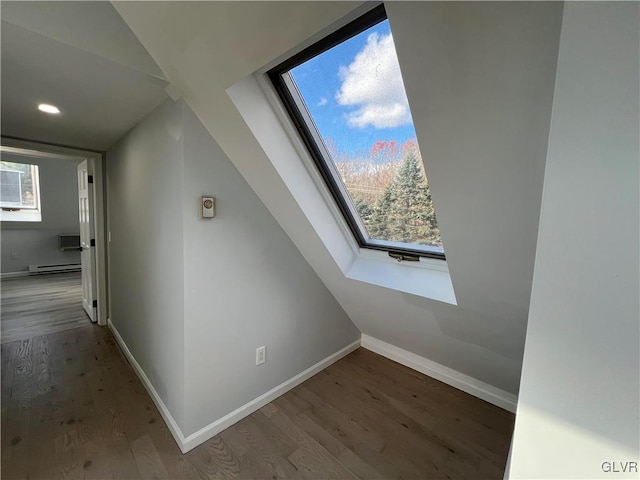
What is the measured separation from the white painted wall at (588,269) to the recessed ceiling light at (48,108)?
2449 millimetres

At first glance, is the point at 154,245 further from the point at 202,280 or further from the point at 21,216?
the point at 21,216

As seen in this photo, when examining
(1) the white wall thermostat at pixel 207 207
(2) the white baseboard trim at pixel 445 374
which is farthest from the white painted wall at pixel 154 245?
(2) the white baseboard trim at pixel 445 374

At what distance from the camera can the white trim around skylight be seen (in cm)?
125

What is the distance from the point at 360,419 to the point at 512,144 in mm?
1926

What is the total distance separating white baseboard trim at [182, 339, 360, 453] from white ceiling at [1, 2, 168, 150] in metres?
1.99

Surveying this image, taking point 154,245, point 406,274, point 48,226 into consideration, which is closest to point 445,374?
point 406,274

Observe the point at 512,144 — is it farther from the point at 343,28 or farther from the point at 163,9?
the point at 163,9

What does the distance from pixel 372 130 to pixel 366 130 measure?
3 cm


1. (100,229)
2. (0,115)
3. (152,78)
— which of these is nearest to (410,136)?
(152,78)

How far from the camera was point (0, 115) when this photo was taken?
180 cm

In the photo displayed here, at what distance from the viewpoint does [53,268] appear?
5336 mm

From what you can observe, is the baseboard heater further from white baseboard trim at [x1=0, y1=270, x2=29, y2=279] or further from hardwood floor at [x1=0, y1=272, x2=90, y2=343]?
hardwood floor at [x1=0, y1=272, x2=90, y2=343]

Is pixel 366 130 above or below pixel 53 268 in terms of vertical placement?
above

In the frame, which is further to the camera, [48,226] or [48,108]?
[48,226]
